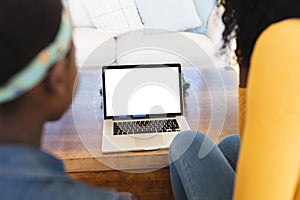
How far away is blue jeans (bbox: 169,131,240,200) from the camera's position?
3.52ft

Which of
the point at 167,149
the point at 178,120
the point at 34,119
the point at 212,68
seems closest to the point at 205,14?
the point at 212,68

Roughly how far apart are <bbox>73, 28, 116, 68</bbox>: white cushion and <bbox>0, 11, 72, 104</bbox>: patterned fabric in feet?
6.09

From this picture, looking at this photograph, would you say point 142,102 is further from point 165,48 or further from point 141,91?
point 165,48

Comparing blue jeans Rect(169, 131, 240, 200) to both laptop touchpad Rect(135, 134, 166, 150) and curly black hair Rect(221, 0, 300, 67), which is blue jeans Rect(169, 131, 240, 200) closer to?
laptop touchpad Rect(135, 134, 166, 150)

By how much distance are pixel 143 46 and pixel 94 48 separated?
1.15 feet

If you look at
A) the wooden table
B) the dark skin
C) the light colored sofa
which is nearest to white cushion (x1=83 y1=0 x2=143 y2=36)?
the light colored sofa

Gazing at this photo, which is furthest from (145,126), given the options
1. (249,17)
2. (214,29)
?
(214,29)

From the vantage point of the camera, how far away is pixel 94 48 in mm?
2688

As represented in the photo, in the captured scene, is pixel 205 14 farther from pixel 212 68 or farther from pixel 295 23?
pixel 295 23

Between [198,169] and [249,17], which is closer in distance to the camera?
[249,17]

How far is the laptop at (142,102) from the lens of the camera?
137cm

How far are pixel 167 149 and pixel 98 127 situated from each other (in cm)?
30

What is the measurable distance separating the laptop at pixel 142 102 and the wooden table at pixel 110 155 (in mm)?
64

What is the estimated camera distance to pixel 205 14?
298 centimetres
